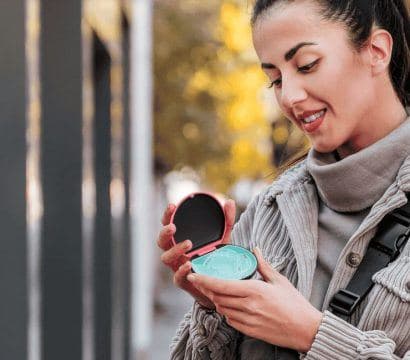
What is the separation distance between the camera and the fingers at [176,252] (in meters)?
2.10

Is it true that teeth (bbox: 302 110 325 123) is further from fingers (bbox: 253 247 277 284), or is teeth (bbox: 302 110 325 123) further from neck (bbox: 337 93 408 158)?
fingers (bbox: 253 247 277 284)

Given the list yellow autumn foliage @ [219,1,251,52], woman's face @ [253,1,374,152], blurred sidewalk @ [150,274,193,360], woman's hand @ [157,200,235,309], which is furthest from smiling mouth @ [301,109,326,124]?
yellow autumn foliage @ [219,1,251,52]

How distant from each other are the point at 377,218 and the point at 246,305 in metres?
0.32

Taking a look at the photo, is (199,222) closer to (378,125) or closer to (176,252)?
(176,252)

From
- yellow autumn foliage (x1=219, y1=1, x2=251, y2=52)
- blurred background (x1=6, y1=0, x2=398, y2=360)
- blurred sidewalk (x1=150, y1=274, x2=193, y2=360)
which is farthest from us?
yellow autumn foliage (x1=219, y1=1, x2=251, y2=52)

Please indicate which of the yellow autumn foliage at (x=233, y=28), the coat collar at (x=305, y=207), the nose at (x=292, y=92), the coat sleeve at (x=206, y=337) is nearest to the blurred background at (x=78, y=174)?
the coat collar at (x=305, y=207)

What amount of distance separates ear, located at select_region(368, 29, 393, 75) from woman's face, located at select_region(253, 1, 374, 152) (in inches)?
0.8

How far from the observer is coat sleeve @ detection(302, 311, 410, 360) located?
1969 mm

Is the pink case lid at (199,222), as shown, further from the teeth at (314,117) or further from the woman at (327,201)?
the teeth at (314,117)

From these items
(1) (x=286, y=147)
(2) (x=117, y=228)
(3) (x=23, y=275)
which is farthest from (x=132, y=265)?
(1) (x=286, y=147)

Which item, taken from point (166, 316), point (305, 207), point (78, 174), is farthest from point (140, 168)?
point (166, 316)

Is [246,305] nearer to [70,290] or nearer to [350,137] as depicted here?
[350,137]

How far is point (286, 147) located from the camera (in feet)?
8.33

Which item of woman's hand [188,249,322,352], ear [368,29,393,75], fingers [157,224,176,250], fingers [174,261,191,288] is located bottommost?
woman's hand [188,249,322,352]
